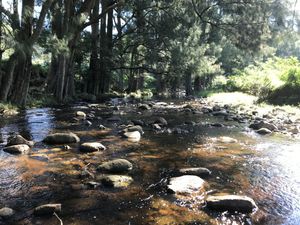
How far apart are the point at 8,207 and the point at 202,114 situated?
38.6 feet

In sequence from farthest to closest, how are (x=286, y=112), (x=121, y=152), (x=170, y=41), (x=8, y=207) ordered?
(x=170, y=41)
(x=286, y=112)
(x=121, y=152)
(x=8, y=207)

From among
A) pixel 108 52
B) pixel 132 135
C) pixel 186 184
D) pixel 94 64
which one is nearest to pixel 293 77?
pixel 132 135

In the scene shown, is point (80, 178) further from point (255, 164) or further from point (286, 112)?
point (286, 112)

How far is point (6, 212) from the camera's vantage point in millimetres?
4422

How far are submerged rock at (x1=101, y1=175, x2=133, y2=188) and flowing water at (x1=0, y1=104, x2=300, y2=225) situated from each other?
14 centimetres

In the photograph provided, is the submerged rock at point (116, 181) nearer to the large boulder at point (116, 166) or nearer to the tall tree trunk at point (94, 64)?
the large boulder at point (116, 166)

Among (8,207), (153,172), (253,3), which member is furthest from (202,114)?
(8,207)

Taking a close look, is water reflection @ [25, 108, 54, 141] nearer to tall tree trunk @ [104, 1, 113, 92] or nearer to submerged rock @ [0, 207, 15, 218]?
submerged rock @ [0, 207, 15, 218]

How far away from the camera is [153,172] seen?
633 centimetres

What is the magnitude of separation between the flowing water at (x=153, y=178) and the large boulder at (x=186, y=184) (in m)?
0.17

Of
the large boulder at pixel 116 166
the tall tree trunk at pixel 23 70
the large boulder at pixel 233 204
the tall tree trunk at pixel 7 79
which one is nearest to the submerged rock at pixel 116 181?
the large boulder at pixel 116 166

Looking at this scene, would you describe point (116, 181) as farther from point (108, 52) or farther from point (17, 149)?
point (108, 52)

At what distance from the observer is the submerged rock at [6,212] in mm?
4382

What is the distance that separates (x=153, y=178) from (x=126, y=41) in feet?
73.8
